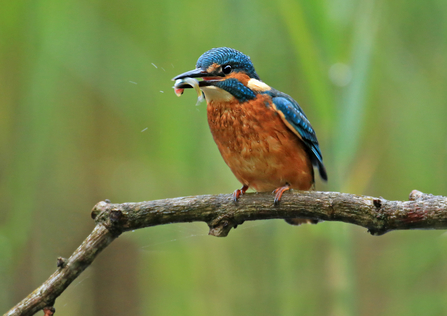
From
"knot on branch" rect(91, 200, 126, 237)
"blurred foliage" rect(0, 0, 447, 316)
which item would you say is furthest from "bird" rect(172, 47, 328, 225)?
"knot on branch" rect(91, 200, 126, 237)

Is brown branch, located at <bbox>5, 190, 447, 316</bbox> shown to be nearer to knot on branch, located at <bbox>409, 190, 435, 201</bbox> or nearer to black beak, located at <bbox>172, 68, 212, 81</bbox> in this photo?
knot on branch, located at <bbox>409, 190, 435, 201</bbox>

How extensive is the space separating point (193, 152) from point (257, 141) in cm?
46

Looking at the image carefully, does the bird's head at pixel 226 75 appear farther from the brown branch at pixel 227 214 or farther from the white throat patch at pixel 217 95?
the brown branch at pixel 227 214

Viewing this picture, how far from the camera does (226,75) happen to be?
1212 mm

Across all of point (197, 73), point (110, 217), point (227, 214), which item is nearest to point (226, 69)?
point (197, 73)

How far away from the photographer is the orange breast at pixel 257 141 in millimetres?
1276

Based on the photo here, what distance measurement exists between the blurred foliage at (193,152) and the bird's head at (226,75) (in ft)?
1.14

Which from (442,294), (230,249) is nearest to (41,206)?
(230,249)

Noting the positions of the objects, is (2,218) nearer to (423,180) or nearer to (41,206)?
(41,206)

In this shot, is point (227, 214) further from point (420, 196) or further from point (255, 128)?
point (420, 196)

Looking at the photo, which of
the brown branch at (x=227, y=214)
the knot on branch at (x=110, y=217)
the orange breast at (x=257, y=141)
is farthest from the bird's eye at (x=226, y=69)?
the knot on branch at (x=110, y=217)

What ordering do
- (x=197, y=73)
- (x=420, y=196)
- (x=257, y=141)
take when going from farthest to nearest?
(x=257, y=141) → (x=197, y=73) → (x=420, y=196)

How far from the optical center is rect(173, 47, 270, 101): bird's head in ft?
3.77

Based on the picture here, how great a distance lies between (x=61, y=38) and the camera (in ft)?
5.79
